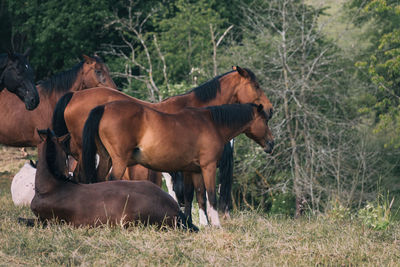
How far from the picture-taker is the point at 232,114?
7492mm

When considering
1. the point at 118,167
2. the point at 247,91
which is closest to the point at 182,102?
the point at 247,91

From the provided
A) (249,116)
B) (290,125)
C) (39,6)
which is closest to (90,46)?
(39,6)

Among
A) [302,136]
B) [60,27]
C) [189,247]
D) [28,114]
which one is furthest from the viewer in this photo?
[60,27]

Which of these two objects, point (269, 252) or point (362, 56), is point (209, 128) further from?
point (362, 56)

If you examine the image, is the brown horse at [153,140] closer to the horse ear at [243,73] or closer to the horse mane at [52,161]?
the horse mane at [52,161]

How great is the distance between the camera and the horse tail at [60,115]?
8258 mm

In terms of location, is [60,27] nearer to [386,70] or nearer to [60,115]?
[386,70]

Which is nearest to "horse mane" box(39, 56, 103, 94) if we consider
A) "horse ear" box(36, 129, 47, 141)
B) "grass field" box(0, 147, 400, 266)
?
"horse ear" box(36, 129, 47, 141)

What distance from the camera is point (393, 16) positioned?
1159 inches

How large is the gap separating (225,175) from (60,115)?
9.27ft

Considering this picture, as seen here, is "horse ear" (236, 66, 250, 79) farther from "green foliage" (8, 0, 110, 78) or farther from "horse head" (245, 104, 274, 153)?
"green foliage" (8, 0, 110, 78)

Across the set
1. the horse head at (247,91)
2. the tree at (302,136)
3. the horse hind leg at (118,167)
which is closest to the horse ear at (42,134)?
the horse hind leg at (118,167)

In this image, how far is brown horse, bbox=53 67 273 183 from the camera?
322 inches

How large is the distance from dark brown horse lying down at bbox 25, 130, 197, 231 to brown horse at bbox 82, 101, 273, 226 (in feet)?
2.98
